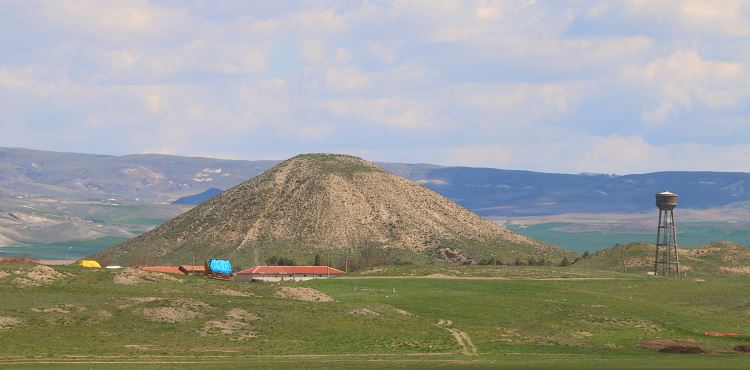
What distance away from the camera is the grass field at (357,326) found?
9538cm

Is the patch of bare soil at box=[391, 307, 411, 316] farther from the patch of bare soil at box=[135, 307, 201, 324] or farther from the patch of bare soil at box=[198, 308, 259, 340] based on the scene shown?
the patch of bare soil at box=[135, 307, 201, 324]

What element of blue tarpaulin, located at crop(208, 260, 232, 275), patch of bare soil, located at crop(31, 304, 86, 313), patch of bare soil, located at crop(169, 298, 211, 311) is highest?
blue tarpaulin, located at crop(208, 260, 232, 275)

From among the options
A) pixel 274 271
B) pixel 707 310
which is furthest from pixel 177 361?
pixel 274 271

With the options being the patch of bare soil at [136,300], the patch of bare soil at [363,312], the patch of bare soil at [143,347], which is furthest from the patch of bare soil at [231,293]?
the patch of bare soil at [143,347]

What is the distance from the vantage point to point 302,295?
14288cm

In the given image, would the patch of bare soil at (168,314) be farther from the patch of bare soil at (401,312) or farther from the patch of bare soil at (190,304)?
the patch of bare soil at (401,312)

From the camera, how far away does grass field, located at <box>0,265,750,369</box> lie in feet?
313

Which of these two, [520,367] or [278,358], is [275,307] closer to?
[278,358]

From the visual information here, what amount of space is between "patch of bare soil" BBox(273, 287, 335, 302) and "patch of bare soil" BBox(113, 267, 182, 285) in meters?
13.4

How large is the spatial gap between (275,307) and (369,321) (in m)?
10.5

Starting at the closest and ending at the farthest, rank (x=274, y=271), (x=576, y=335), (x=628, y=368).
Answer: (x=628, y=368) → (x=576, y=335) → (x=274, y=271)

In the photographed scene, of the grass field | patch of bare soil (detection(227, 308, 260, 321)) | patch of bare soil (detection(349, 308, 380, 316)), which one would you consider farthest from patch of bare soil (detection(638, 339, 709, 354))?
patch of bare soil (detection(227, 308, 260, 321))

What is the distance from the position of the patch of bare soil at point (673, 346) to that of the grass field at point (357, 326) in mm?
1329

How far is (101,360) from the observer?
9181cm
